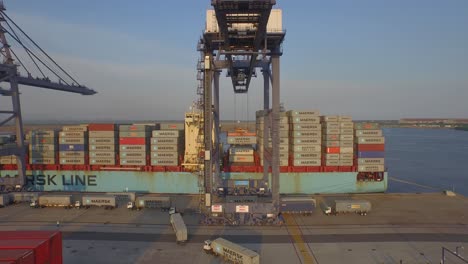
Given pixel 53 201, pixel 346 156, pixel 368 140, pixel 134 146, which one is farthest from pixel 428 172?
pixel 53 201

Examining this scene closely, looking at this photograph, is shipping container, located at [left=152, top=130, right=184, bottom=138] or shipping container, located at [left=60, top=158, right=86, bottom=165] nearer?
shipping container, located at [left=152, top=130, right=184, bottom=138]

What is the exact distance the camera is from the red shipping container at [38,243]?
480 inches

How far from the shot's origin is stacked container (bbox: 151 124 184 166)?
38.6m

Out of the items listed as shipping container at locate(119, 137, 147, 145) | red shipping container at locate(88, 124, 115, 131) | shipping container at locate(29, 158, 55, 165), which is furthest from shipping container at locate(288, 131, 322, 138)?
shipping container at locate(29, 158, 55, 165)

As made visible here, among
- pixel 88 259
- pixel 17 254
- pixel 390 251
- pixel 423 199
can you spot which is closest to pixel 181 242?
pixel 88 259

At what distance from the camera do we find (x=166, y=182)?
125 feet

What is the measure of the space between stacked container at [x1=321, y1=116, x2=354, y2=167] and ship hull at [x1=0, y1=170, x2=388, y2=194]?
4.93 feet

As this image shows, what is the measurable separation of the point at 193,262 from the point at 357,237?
1170 cm

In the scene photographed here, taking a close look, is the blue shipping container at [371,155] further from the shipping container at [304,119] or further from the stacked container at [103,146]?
the stacked container at [103,146]

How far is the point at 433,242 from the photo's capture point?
2155 cm

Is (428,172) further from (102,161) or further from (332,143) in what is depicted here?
(102,161)

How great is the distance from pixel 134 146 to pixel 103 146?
3.99 metres

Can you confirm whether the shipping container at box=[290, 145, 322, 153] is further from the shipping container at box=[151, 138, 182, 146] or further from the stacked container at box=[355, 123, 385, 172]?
the shipping container at box=[151, 138, 182, 146]

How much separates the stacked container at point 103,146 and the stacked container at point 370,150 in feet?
96.9
